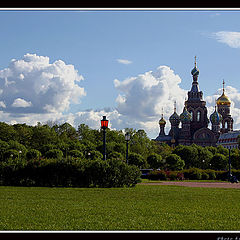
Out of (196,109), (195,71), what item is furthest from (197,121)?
(195,71)

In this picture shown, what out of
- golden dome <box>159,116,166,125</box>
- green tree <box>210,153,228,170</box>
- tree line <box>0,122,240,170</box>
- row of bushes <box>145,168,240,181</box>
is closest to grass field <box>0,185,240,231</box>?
row of bushes <box>145,168,240,181</box>

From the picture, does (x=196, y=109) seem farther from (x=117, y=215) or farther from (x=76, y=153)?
(x=117, y=215)

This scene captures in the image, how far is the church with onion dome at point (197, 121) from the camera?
118m

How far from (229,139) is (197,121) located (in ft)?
30.4

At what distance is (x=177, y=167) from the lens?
61688 millimetres

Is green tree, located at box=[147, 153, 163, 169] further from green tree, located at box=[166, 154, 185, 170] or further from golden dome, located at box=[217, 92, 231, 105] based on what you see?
golden dome, located at box=[217, 92, 231, 105]

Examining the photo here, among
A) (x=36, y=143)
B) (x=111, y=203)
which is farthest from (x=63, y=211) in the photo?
(x=36, y=143)

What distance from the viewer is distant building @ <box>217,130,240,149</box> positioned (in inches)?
4648

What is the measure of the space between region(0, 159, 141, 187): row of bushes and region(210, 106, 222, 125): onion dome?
93.8 metres

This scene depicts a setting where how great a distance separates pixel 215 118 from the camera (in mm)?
118562

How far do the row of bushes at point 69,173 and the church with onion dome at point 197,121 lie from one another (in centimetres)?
9115
